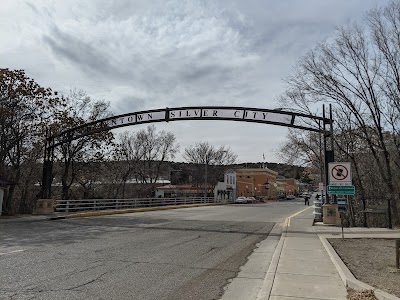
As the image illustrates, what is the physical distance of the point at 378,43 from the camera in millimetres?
20500

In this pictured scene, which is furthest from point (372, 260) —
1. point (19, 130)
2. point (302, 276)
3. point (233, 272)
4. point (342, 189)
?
point (19, 130)

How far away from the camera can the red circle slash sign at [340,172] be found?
15672mm

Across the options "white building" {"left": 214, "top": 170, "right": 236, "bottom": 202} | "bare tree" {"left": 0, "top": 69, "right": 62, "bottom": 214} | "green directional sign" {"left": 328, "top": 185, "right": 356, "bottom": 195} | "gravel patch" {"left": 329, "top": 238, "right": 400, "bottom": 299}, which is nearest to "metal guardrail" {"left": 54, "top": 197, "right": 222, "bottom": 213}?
"bare tree" {"left": 0, "top": 69, "right": 62, "bottom": 214}

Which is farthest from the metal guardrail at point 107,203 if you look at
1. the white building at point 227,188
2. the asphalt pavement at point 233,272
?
the white building at point 227,188

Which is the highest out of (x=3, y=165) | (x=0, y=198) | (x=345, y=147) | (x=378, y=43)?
(x=378, y=43)

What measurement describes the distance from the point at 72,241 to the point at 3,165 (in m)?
13.9

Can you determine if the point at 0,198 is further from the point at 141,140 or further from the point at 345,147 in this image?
the point at 141,140

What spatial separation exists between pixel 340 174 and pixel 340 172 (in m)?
0.08

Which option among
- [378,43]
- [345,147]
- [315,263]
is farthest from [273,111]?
[315,263]

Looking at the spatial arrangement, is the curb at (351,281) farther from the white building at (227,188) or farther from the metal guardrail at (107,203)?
the white building at (227,188)

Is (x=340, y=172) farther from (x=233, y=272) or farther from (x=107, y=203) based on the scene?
(x=107, y=203)

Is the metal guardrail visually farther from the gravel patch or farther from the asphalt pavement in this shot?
the gravel patch

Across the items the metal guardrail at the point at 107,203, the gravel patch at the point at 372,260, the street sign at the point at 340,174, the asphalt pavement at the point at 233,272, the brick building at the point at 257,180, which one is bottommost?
the asphalt pavement at the point at 233,272

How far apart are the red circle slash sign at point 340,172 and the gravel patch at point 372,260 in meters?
2.56
